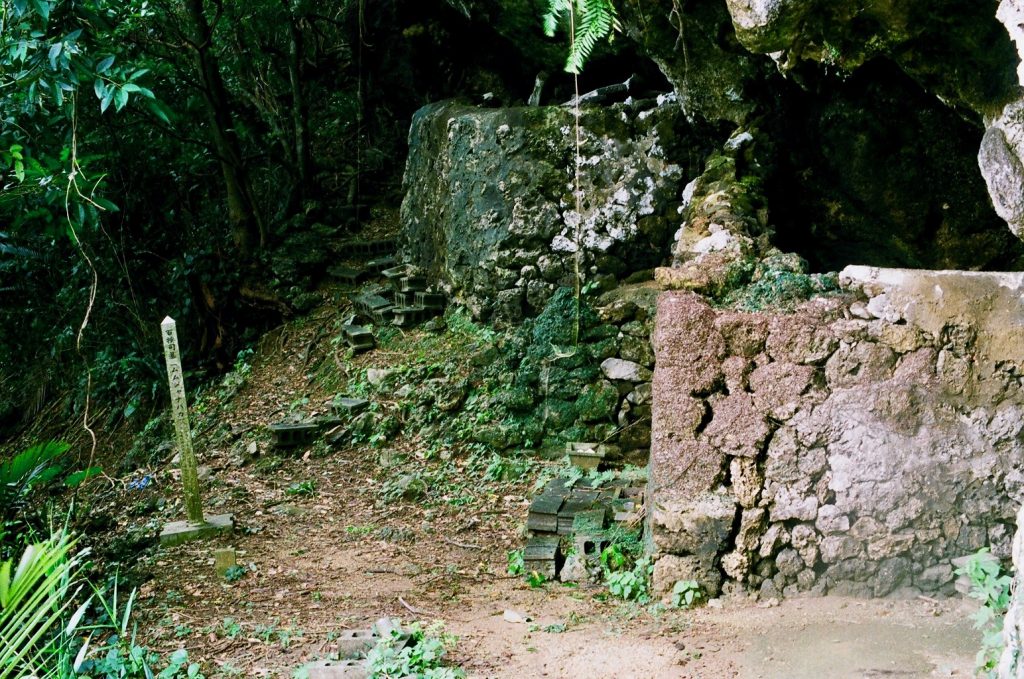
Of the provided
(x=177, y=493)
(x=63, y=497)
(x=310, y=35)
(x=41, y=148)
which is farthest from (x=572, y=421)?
(x=310, y=35)

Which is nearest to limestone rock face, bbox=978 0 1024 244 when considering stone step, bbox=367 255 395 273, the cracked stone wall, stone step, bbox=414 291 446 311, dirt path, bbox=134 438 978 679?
the cracked stone wall

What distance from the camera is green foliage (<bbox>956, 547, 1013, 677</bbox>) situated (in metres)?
3.33

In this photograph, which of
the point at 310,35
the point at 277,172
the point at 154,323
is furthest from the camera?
the point at 310,35

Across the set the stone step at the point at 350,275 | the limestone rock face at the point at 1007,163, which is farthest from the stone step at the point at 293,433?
the limestone rock face at the point at 1007,163

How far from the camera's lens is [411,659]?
4109 millimetres

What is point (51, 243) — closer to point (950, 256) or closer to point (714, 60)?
point (714, 60)

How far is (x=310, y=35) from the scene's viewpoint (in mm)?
13570

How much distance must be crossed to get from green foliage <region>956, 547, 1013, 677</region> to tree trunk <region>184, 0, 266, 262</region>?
31.2 ft

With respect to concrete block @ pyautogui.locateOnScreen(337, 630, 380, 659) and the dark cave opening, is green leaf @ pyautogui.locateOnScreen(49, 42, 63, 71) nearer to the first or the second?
concrete block @ pyautogui.locateOnScreen(337, 630, 380, 659)

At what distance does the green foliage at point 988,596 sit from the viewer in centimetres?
333

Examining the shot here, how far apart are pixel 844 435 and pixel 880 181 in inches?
113

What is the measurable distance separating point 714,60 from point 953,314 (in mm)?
3315

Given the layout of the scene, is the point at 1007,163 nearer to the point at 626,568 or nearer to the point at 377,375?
the point at 626,568

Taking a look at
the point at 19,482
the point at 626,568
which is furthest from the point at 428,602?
the point at 19,482
